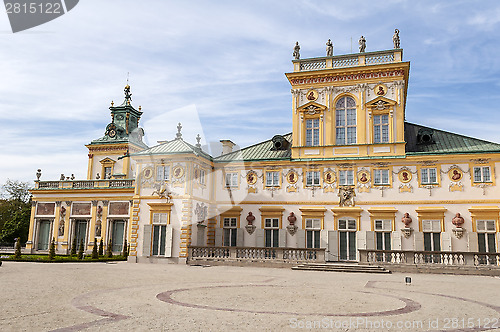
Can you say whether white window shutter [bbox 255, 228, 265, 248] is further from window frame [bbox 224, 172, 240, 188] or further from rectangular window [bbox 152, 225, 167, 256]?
rectangular window [bbox 152, 225, 167, 256]

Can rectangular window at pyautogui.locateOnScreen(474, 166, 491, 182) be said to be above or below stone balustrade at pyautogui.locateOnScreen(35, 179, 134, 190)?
below

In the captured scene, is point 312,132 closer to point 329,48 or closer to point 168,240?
point 329,48

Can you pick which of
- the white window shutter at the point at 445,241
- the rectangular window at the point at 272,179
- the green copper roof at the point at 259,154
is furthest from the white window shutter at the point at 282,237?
the white window shutter at the point at 445,241

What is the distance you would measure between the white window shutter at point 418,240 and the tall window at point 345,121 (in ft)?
26.0

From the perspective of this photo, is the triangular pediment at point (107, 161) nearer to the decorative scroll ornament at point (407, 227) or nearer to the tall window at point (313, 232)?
the tall window at point (313, 232)

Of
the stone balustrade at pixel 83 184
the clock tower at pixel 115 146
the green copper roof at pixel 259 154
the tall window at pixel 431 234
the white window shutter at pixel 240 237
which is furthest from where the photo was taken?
the clock tower at pixel 115 146

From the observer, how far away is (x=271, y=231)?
3288 cm

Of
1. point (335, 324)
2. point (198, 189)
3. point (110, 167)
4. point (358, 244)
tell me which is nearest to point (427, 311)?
point (335, 324)

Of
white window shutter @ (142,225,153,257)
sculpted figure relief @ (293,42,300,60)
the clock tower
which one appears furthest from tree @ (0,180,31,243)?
sculpted figure relief @ (293,42,300,60)

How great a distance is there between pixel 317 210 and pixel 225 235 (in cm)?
725

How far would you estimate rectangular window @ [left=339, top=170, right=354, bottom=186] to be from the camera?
31891 mm

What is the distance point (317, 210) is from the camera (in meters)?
32.0

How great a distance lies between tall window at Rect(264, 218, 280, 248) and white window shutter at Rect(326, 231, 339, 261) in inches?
153

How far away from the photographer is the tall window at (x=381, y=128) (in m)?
32.2
